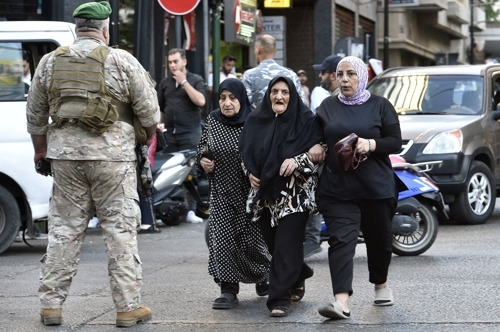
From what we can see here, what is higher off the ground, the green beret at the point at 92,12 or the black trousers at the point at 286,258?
the green beret at the point at 92,12

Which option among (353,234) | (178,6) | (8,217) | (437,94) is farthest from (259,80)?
(178,6)

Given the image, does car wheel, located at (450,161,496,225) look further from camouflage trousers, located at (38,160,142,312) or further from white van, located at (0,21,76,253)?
camouflage trousers, located at (38,160,142,312)

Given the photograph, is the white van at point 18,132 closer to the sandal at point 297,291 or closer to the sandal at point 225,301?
the sandal at point 225,301

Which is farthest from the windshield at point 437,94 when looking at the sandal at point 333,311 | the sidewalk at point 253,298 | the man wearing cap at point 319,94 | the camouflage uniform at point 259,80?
the sandal at point 333,311

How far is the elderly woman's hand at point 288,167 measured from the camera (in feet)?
25.5

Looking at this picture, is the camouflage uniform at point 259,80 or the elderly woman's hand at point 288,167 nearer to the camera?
the elderly woman's hand at point 288,167

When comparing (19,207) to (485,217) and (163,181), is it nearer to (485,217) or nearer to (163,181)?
(163,181)

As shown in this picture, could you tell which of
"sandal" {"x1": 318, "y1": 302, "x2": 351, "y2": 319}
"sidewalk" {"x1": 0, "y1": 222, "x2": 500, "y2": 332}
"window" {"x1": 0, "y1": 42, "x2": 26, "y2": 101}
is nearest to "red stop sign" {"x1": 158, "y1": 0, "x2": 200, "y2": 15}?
"window" {"x1": 0, "y1": 42, "x2": 26, "y2": 101}

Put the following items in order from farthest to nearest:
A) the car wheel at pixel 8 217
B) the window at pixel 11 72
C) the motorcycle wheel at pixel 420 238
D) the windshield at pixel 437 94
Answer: the windshield at pixel 437 94 < the window at pixel 11 72 < the car wheel at pixel 8 217 < the motorcycle wheel at pixel 420 238

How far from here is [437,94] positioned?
50.6ft

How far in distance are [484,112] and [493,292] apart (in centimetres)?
672

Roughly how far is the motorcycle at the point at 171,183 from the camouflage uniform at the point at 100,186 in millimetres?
6100

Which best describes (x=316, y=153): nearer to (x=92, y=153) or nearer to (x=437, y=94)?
(x=92, y=153)

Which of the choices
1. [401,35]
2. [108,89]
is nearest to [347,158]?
[108,89]
